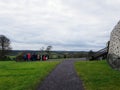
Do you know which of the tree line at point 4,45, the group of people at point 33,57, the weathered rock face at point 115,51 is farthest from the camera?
the tree line at point 4,45

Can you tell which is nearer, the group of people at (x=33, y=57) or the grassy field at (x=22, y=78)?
the grassy field at (x=22, y=78)

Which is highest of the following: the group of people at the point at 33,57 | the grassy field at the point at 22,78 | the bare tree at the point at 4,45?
the bare tree at the point at 4,45

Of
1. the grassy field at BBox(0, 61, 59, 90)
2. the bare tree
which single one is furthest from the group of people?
the grassy field at BBox(0, 61, 59, 90)

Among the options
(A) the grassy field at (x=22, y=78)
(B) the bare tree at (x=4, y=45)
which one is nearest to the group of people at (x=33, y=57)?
(B) the bare tree at (x=4, y=45)

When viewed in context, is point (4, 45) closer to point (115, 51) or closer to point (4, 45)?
point (4, 45)

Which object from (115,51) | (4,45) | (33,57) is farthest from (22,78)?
(4,45)

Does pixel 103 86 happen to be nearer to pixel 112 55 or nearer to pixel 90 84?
pixel 90 84

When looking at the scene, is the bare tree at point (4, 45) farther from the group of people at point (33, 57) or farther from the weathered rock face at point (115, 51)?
the weathered rock face at point (115, 51)

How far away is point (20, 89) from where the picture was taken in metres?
15.3

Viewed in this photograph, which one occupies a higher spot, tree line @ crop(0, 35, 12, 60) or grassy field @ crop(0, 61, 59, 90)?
tree line @ crop(0, 35, 12, 60)

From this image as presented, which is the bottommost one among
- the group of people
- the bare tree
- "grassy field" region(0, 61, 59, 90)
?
"grassy field" region(0, 61, 59, 90)

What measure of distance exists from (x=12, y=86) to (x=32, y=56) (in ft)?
A: 120

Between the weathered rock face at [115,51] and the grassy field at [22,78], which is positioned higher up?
the weathered rock face at [115,51]

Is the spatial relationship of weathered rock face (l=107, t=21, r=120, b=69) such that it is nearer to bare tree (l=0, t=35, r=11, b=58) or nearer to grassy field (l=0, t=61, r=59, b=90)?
grassy field (l=0, t=61, r=59, b=90)
